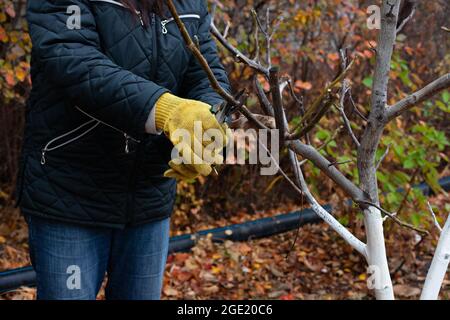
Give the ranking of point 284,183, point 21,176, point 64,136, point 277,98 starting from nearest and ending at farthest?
point 277,98 → point 64,136 → point 21,176 → point 284,183

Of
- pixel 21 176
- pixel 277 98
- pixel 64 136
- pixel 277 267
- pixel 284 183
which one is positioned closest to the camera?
pixel 277 98

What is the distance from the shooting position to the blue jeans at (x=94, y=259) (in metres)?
1.64

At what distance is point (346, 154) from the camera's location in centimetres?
385

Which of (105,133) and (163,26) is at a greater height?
(163,26)

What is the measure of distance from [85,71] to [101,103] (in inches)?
3.4

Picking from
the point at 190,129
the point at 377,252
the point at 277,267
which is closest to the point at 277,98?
the point at 190,129

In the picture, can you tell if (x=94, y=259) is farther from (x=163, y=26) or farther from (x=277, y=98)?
(x=277, y=98)

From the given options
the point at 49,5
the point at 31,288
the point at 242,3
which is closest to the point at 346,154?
the point at 242,3

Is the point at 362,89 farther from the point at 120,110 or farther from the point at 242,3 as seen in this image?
the point at 120,110

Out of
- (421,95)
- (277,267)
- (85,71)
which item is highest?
(85,71)

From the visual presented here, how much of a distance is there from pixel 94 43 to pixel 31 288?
1952 mm

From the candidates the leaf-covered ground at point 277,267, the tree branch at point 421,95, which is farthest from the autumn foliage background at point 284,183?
the tree branch at point 421,95

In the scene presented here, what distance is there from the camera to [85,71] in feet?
4.55

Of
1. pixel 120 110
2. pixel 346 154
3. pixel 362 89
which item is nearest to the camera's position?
pixel 120 110
